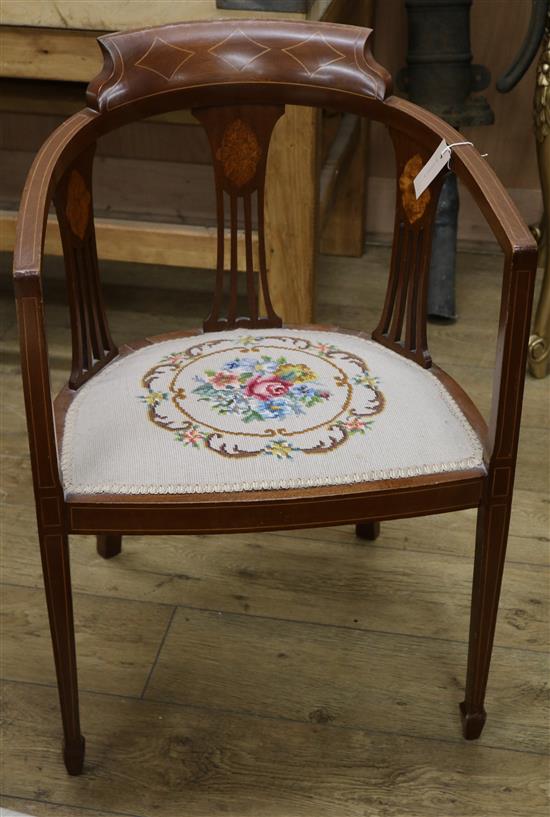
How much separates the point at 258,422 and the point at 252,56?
477 mm

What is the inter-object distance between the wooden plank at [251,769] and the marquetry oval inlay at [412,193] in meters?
0.64

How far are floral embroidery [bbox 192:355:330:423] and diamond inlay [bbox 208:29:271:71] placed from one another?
366 millimetres

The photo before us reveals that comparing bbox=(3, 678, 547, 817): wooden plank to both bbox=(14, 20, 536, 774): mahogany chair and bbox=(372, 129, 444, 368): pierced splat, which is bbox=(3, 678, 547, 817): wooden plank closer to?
bbox=(14, 20, 536, 774): mahogany chair

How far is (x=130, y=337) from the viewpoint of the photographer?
222 cm

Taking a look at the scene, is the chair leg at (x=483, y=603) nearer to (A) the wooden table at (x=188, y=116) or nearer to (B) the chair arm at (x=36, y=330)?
(B) the chair arm at (x=36, y=330)

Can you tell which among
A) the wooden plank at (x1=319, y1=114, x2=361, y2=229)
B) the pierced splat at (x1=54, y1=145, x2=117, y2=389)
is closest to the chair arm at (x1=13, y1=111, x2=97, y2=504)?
the pierced splat at (x1=54, y1=145, x2=117, y2=389)

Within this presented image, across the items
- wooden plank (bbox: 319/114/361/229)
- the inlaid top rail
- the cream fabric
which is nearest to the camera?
the cream fabric

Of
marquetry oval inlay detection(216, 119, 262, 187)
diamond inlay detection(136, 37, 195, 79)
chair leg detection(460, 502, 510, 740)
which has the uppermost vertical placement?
diamond inlay detection(136, 37, 195, 79)

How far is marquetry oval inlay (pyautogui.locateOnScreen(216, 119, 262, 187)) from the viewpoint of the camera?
1.33 metres

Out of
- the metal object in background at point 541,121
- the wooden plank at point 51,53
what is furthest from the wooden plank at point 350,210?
the wooden plank at point 51,53

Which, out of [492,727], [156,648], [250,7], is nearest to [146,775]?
[156,648]

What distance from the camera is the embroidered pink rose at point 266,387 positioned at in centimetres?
118

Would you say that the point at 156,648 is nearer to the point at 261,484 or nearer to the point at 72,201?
the point at 261,484

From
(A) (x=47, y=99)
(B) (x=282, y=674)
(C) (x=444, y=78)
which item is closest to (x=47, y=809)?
(B) (x=282, y=674)
